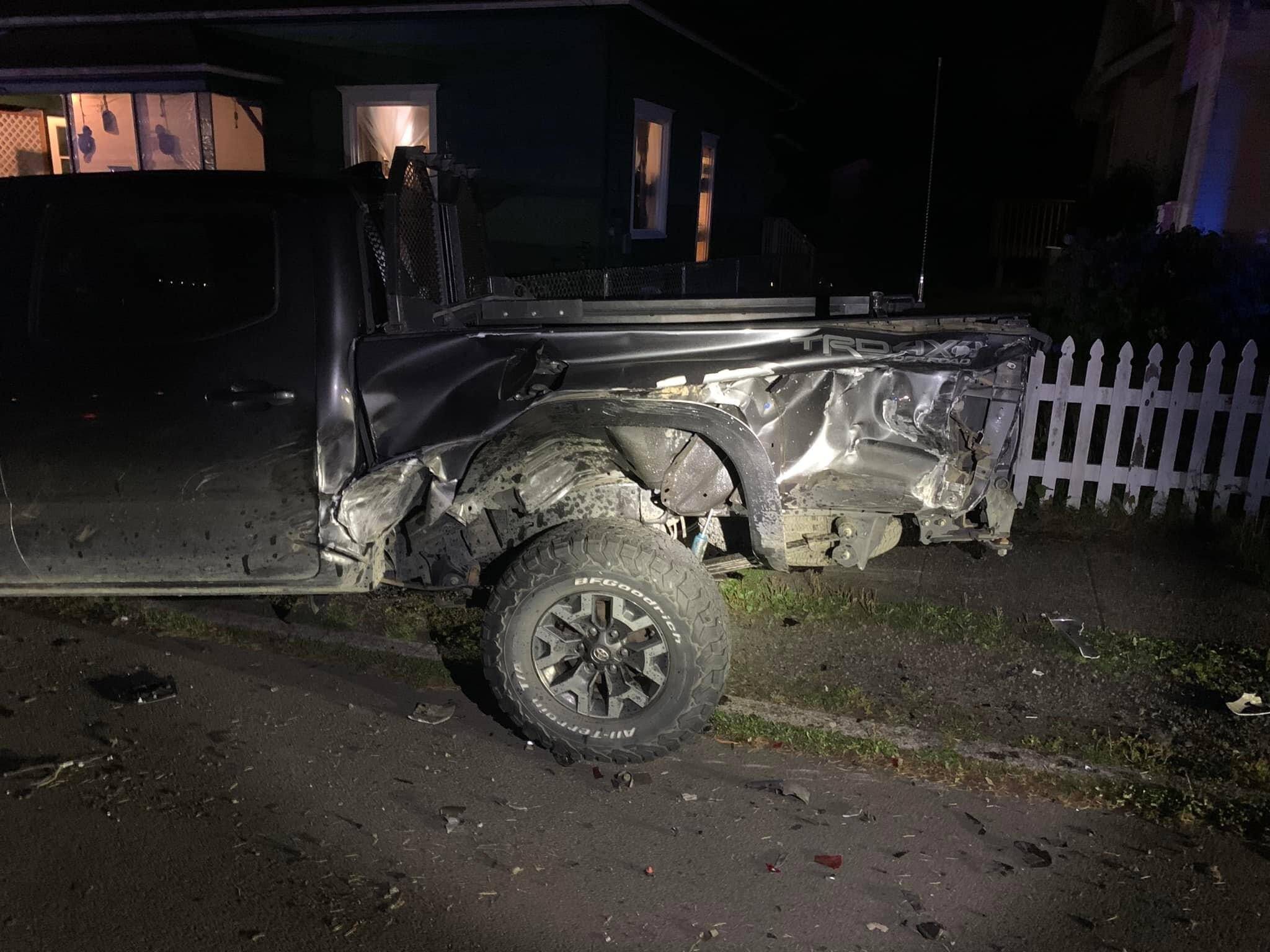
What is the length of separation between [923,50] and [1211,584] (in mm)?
35438

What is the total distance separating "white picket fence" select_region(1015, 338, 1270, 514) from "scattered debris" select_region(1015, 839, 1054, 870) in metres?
3.81

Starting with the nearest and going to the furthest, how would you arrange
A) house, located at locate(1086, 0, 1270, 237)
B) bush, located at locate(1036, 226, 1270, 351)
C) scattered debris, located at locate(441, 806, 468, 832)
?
scattered debris, located at locate(441, 806, 468, 832) < bush, located at locate(1036, 226, 1270, 351) < house, located at locate(1086, 0, 1270, 237)

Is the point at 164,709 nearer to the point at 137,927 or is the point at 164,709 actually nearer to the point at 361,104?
the point at 137,927

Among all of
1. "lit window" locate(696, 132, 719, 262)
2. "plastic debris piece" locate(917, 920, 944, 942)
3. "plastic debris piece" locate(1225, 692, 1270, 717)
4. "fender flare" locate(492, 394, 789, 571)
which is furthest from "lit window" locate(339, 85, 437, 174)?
"plastic debris piece" locate(917, 920, 944, 942)

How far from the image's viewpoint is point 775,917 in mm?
3082

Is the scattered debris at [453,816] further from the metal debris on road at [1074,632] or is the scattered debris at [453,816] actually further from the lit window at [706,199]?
the lit window at [706,199]

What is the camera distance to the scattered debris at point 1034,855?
3326mm

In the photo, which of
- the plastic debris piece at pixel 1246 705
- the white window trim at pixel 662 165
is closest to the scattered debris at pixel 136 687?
the plastic debris piece at pixel 1246 705

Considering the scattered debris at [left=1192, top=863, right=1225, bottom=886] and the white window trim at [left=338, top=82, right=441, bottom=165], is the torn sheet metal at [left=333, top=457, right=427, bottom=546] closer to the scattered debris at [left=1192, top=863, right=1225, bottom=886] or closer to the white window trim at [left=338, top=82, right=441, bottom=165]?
the scattered debris at [left=1192, top=863, right=1225, bottom=886]

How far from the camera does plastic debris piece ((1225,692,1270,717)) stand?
14.0 ft

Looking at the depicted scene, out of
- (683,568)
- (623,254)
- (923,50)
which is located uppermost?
(923,50)

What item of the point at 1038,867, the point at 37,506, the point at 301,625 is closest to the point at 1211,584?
the point at 1038,867

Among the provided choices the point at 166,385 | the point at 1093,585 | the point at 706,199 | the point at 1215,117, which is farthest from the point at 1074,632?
the point at 706,199

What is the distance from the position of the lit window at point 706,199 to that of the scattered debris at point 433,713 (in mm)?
14469
